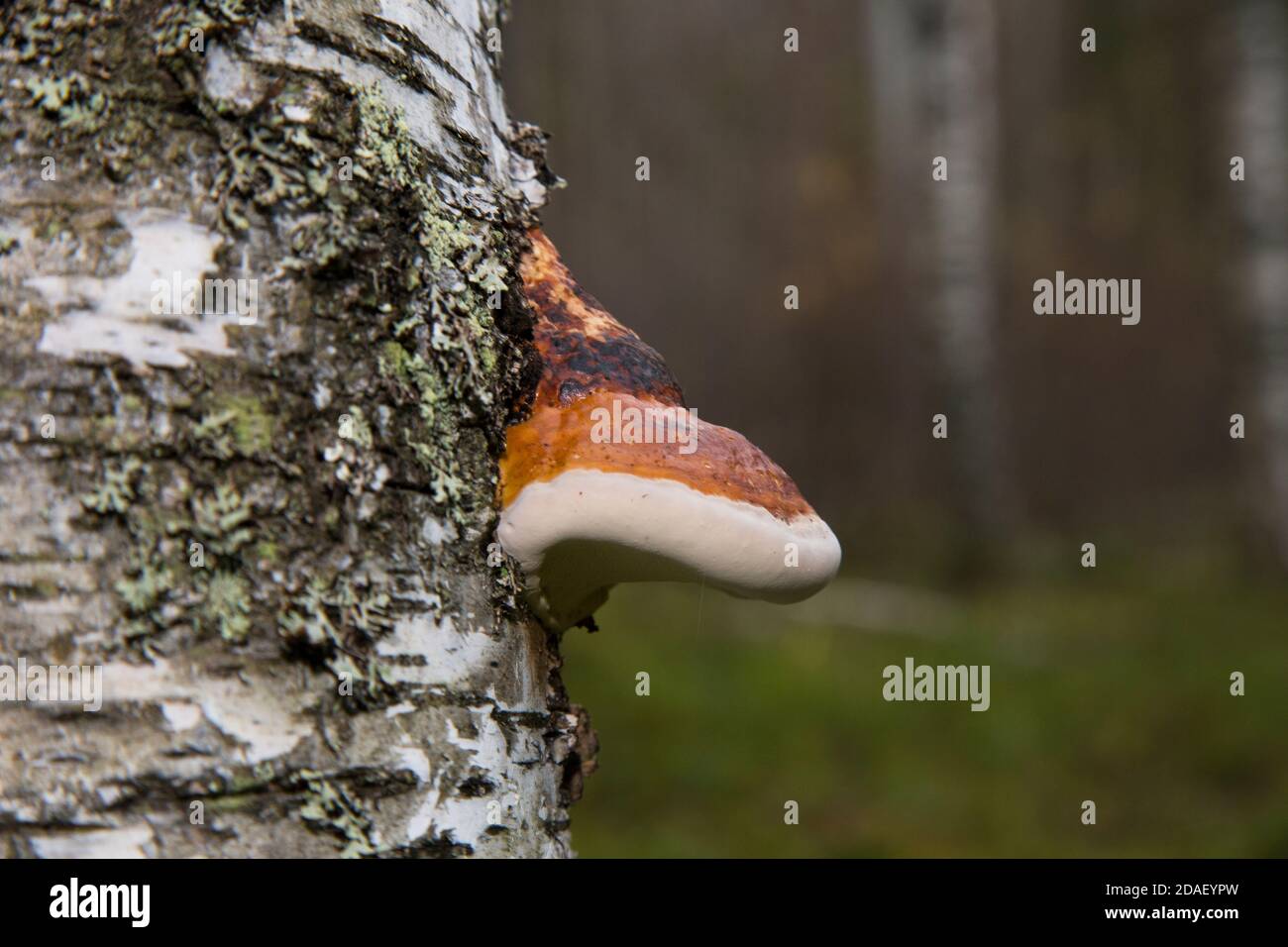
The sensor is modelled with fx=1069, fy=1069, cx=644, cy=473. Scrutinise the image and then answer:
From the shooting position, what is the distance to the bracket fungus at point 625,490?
1134 millimetres

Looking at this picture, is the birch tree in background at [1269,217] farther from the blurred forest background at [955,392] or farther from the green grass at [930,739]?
the green grass at [930,739]

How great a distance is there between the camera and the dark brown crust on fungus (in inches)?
45.5

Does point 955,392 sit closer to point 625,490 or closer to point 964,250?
point 964,250

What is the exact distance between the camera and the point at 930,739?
6242 mm

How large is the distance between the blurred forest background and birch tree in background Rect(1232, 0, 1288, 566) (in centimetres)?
3

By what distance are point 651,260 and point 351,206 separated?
43.6ft

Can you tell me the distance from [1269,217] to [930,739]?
608 centimetres

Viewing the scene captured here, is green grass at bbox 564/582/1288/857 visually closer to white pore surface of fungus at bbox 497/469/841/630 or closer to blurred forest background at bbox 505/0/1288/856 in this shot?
blurred forest background at bbox 505/0/1288/856

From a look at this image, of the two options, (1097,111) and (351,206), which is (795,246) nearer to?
(1097,111)

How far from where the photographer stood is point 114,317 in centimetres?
101

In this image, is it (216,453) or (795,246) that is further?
(795,246)

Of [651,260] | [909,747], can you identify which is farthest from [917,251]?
[909,747]

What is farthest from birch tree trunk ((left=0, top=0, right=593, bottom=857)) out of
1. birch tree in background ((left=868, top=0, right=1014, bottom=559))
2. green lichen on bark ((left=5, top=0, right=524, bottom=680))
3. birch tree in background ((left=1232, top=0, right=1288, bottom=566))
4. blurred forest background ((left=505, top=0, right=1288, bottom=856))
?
birch tree in background ((left=868, top=0, right=1014, bottom=559))

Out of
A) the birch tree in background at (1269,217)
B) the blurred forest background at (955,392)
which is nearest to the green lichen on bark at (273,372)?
the blurred forest background at (955,392)
